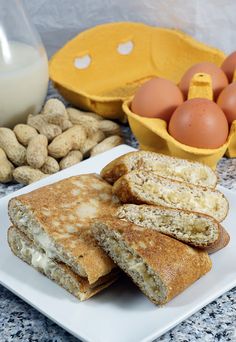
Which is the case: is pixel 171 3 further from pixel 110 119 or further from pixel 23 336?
pixel 23 336

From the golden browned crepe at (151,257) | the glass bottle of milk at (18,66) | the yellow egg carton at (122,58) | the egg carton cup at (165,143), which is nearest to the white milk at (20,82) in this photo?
the glass bottle of milk at (18,66)

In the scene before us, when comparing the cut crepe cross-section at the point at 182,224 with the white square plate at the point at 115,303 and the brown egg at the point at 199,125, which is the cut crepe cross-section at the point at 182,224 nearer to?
the white square plate at the point at 115,303

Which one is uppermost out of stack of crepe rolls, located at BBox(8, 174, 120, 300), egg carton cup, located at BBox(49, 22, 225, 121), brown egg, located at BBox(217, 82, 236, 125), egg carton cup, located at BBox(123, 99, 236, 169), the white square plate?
stack of crepe rolls, located at BBox(8, 174, 120, 300)

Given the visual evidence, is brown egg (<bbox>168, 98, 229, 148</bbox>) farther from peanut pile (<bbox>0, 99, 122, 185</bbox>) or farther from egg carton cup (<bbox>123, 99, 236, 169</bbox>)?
peanut pile (<bbox>0, 99, 122, 185</bbox>)

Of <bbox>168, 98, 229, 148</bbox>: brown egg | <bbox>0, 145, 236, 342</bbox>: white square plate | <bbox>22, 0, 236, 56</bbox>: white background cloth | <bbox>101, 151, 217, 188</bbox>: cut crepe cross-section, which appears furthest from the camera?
<bbox>22, 0, 236, 56</bbox>: white background cloth

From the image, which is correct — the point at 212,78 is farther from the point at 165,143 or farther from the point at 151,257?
the point at 151,257

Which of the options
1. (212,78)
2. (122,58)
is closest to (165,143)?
(212,78)

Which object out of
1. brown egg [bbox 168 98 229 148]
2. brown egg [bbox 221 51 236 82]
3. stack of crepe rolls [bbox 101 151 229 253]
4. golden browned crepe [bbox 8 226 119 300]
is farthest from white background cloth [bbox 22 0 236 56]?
golden browned crepe [bbox 8 226 119 300]
